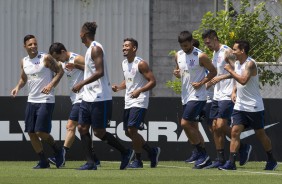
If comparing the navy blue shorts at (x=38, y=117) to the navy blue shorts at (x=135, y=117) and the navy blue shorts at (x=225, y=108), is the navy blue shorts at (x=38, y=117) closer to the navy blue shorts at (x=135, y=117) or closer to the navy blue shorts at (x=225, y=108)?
the navy blue shorts at (x=135, y=117)

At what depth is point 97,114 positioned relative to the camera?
17.1 m

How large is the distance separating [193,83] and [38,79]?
2.42 metres

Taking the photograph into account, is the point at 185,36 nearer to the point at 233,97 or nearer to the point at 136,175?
the point at 233,97


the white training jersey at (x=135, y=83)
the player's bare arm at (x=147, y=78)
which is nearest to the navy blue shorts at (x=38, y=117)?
the white training jersey at (x=135, y=83)

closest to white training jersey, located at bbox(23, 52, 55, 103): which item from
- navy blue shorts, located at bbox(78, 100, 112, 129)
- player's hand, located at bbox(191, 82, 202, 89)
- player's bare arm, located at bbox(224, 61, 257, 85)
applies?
navy blue shorts, located at bbox(78, 100, 112, 129)

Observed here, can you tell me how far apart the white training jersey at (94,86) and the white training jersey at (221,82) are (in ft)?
8.00

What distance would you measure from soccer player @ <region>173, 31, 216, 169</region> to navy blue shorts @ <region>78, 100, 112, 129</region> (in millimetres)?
1664

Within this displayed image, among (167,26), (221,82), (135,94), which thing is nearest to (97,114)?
(135,94)

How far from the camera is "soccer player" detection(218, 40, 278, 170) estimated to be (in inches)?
703

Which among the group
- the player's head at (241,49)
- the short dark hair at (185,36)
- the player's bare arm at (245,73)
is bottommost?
the player's bare arm at (245,73)

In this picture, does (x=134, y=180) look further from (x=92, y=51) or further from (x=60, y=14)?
(x=60, y=14)

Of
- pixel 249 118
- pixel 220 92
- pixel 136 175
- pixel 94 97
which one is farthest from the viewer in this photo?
pixel 220 92

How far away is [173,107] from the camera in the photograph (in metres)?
21.8

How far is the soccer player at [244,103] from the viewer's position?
58.5ft
